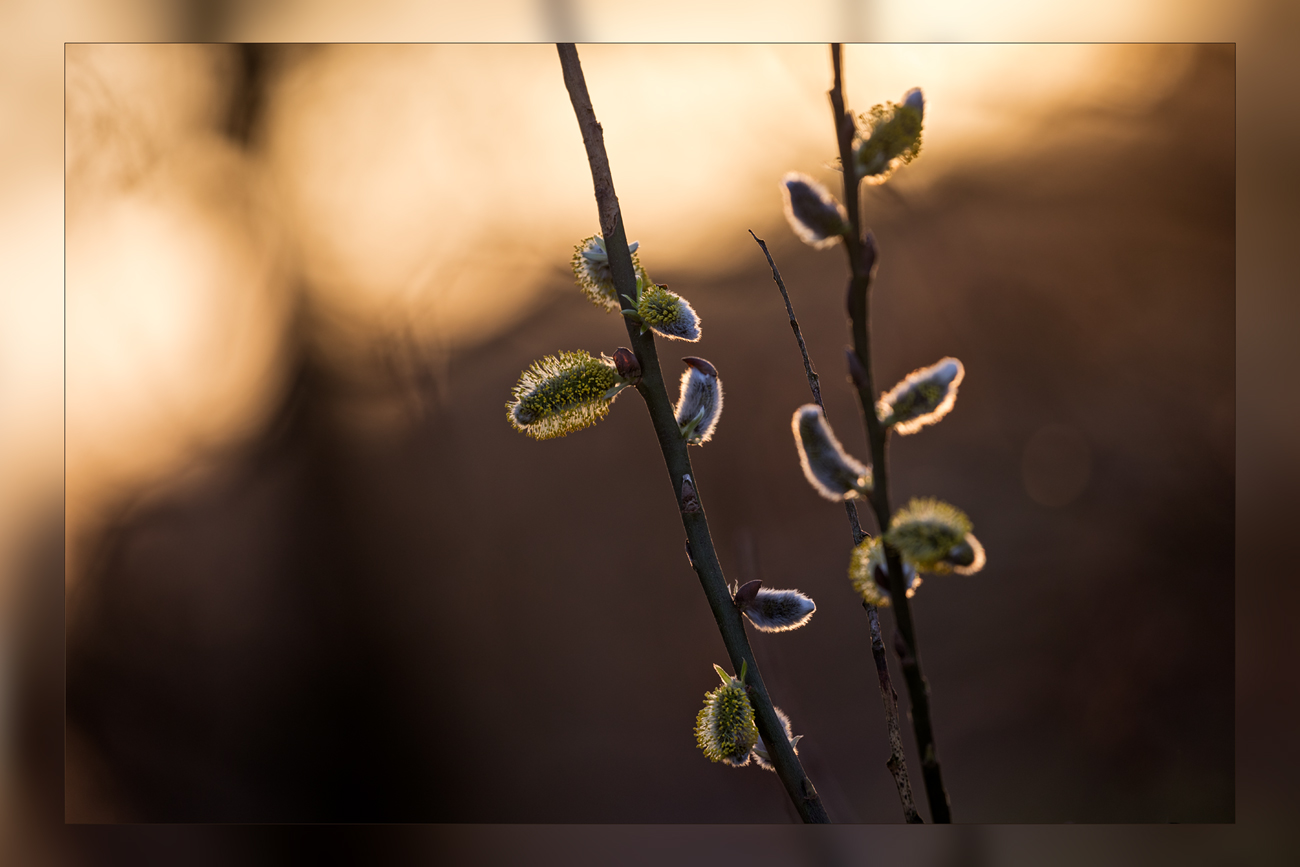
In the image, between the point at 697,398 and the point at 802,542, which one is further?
the point at 802,542

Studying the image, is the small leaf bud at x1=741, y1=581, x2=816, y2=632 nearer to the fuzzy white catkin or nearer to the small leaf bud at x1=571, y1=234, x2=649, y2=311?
the fuzzy white catkin

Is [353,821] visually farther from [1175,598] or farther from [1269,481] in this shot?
[1269,481]

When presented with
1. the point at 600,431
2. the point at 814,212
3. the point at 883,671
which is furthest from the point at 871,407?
the point at 600,431

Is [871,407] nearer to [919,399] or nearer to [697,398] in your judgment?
[919,399]

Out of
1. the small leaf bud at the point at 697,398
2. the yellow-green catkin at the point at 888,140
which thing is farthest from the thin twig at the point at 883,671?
the yellow-green catkin at the point at 888,140

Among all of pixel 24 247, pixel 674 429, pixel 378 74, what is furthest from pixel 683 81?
pixel 24 247

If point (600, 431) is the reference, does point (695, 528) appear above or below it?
below
